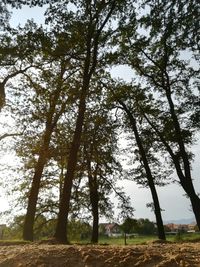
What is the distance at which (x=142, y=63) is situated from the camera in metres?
26.3

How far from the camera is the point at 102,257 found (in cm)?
675

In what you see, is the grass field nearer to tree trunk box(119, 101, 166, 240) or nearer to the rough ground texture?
tree trunk box(119, 101, 166, 240)

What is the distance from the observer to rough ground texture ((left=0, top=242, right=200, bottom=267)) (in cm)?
629

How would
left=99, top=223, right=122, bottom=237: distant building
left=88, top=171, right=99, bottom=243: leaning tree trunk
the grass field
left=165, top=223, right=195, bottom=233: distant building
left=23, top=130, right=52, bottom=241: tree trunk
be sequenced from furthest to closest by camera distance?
left=165, top=223, right=195, bottom=233: distant building < left=99, top=223, right=122, bottom=237: distant building < left=88, top=171, right=99, bottom=243: leaning tree trunk < left=23, top=130, right=52, bottom=241: tree trunk < the grass field

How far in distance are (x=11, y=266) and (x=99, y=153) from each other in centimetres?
1714

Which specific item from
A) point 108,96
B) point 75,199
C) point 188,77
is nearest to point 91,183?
point 75,199

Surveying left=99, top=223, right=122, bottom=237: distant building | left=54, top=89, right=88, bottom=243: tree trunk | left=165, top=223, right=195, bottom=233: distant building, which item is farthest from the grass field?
left=165, top=223, right=195, bottom=233: distant building

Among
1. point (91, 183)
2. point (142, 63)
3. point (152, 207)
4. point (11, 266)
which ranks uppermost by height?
point (142, 63)

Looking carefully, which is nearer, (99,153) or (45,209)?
(99,153)

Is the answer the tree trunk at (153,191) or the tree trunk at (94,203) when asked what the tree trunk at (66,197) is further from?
the tree trunk at (94,203)

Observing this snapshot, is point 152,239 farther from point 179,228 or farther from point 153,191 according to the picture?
point 179,228

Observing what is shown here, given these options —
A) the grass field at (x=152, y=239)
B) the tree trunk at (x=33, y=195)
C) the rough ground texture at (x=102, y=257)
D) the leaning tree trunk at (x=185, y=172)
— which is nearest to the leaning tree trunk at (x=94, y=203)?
the grass field at (x=152, y=239)

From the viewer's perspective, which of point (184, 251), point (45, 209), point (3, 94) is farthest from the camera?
point (45, 209)

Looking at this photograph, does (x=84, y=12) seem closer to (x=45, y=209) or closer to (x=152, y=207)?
(x=152, y=207)
